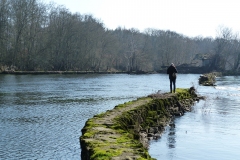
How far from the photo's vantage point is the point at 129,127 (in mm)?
14336

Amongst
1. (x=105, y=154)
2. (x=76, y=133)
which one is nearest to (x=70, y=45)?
(x=76, y=133)

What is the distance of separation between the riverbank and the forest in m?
53.0

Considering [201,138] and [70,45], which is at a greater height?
[70,45]

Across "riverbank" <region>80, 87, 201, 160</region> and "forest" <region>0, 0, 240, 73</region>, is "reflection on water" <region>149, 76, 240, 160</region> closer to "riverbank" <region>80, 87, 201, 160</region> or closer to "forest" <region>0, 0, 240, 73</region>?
"riverbank" <region>80, 87, 201, 160</region>

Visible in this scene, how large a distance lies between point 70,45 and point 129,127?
76684 mm

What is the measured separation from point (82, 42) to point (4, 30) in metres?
23.7

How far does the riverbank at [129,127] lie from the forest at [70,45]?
2085 inches

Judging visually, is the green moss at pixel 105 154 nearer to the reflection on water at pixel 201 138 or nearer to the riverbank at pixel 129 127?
the riverbank at pixel 129 127

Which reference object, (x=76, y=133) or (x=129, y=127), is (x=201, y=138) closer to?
(x=129, y=127)

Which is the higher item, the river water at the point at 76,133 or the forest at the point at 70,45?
the forest at the point at 70,45

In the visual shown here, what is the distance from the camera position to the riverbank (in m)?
8.83

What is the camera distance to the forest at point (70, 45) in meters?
73.4

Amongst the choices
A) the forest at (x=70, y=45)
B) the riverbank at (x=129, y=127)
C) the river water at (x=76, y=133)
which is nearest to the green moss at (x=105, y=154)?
the riverbank at (x=129, y=127)

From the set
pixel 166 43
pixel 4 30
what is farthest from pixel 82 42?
pixel 166 43
